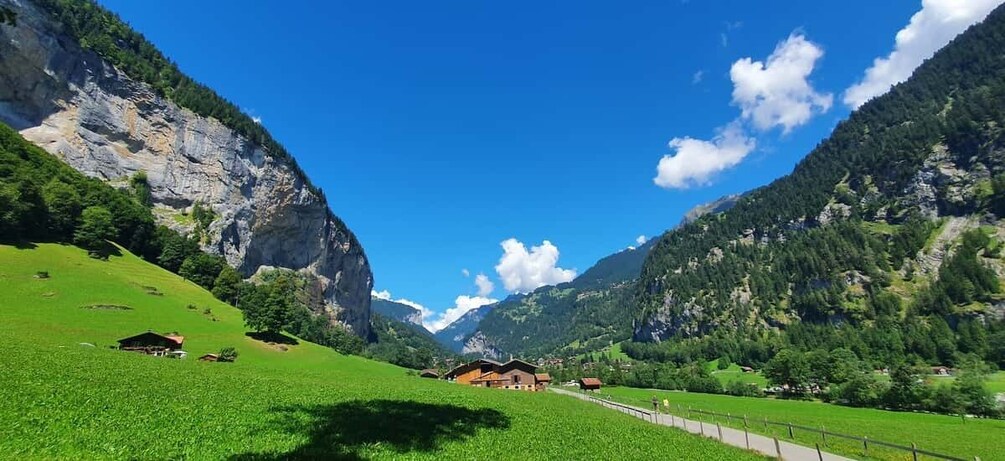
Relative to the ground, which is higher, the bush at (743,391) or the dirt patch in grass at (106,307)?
the dirt patch in grass at (106,307)

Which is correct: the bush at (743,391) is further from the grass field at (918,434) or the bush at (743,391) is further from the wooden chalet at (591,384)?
the grass field at (918,434)

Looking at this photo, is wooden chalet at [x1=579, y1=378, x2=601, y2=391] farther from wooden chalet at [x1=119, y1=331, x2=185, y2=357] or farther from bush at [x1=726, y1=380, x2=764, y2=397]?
wooden chalet at [x1=119, y1=331, x2=185, y2=357]

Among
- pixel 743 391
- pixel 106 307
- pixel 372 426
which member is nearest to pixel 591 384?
pixel 743 391

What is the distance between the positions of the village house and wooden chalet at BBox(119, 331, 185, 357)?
5500 centimetres

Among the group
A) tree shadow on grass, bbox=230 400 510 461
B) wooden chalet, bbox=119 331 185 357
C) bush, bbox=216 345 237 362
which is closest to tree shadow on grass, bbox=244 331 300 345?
bush, bbox=216 345 237 362

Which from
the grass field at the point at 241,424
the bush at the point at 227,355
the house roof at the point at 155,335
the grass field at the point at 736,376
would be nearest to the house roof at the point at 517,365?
the bush at the point at 227,355

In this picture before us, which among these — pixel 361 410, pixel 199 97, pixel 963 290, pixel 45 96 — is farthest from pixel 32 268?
pixel 963 290

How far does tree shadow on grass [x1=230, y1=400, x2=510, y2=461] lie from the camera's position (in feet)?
46.2

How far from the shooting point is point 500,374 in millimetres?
98438

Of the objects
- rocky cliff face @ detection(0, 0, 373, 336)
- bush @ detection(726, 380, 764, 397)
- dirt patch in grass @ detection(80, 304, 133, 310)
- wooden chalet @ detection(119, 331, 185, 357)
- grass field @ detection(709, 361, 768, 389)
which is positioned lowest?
bush @ detection(726, 380, 764, 397)

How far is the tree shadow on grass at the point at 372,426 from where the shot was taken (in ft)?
46.2

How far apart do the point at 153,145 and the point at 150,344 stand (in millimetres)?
117166

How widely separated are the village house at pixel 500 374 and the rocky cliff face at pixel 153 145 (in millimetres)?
92728

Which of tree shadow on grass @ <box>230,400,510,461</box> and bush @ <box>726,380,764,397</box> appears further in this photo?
bush @ <box>726,380,764,397</box>
